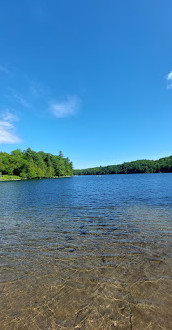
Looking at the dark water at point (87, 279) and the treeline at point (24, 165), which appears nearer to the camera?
the dark water at point (87, 279)

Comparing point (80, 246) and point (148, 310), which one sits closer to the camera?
point (148, 310)

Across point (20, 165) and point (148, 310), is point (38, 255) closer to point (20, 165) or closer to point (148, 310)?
point (148, 310)

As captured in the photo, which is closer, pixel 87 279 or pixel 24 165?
pixel 87 279

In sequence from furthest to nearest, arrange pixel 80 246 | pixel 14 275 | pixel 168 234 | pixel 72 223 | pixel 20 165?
pixel 20 165 < pixel 72 223 < pixel 168 234 < pixel 80 246 < pixel 14 275

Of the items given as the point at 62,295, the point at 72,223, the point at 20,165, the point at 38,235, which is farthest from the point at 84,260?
the point at 20,165

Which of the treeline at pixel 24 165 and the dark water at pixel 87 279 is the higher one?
the treeline at pixel 24 165

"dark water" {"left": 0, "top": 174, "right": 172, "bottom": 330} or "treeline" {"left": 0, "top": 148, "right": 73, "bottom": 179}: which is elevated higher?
"treeline" {"left": 0, "top": 148, "right": 73, "bottom": 179}

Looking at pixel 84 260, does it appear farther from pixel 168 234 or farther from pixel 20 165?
pixel 20 165

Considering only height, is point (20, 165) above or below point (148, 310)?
above

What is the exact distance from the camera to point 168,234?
9477 mm

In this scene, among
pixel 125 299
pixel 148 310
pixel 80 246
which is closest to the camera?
pixel 148 310

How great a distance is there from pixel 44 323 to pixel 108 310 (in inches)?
65.1

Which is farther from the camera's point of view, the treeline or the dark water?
the treeline

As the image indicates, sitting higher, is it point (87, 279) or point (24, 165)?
point (24, 165)
